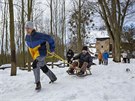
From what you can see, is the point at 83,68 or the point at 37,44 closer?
the point at 37,44

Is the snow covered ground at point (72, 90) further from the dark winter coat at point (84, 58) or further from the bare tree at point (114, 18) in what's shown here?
the bare tree at point (114, 18)

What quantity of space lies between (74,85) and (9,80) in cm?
267

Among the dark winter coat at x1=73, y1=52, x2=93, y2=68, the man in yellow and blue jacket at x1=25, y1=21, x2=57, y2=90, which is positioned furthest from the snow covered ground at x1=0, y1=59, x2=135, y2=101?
the dark winter coat at x1=73, y1=52, x2=93, y2=68

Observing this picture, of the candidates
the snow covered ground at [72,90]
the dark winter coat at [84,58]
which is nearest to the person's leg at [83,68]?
the dark winter coat at [84,58]

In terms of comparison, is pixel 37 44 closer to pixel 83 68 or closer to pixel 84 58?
pixel 83 68

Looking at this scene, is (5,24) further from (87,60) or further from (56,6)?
(87,60)

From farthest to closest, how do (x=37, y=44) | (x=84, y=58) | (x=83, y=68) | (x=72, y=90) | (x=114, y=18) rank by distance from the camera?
(x=114, y=18)
(x=84, y=58)
(x=83, y=68)
(x=37, y=44)
(x=72, y=90)

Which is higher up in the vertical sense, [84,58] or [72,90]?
[84,58]

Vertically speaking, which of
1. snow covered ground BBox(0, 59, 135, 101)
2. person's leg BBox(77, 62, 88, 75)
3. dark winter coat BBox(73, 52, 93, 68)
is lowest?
snow covered ground BBox(0, 59, 135, 101)

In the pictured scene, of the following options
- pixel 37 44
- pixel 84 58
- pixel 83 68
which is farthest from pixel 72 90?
pixel 84 58

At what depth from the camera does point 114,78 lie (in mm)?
10094

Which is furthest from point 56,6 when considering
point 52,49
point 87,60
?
point 52,49

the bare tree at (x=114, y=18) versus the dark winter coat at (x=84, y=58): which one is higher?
the bare tree at (x=114, y=18)

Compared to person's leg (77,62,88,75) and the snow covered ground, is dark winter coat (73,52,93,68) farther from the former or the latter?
the snow covered ground
